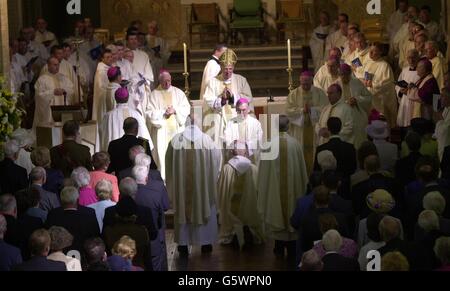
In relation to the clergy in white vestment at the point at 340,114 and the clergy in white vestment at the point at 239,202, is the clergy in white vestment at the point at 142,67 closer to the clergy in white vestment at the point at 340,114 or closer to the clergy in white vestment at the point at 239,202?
the clergy in white vestment at the point at 340,114

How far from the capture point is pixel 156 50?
20.5 meters

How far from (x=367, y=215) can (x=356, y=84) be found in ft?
17.8

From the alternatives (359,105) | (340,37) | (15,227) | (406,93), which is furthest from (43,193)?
(340,37)

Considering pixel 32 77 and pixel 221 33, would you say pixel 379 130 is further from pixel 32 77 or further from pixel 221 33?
pixel 221 33

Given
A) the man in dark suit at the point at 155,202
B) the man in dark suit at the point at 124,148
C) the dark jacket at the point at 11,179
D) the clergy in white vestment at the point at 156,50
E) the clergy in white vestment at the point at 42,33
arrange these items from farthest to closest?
the clergy in white vestment at the point at 42,33 < the clergy in white vestment at the point at 156,50 < the man in dark suit at the point at 124,148 < the dark jacket at the point at 11,179 < the man in dark suit at the point at 155,202

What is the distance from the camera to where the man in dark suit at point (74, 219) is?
35.8 feet

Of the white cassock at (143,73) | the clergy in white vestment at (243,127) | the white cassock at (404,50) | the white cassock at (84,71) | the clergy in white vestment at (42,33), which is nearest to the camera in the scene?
the clergy in white vestment at (243,127)

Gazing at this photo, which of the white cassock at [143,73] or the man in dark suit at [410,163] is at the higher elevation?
the white cassock at [143,73]

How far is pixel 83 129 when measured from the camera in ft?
53.9

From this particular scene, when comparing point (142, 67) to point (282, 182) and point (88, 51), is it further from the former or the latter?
point (282, 182)

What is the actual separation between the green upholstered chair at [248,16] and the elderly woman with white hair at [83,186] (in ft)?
36.7

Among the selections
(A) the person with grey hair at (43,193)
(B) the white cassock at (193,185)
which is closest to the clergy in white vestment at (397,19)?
(B) the white cassock at (193,185)

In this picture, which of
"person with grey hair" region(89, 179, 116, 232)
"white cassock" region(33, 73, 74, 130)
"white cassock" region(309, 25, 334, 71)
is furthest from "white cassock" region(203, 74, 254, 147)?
"person with grey hair" region(89, 179, 116, 232)
